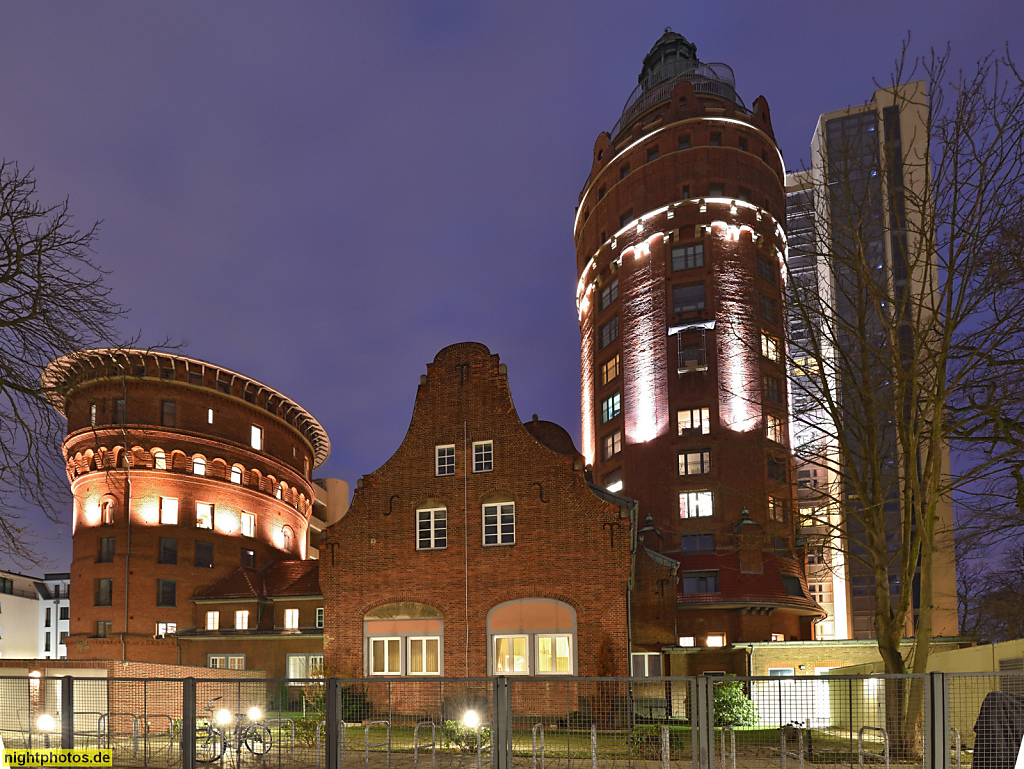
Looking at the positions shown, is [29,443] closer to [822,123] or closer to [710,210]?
[710,210]

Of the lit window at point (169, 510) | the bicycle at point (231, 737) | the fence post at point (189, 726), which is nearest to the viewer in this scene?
the fence post at point (189, 726)

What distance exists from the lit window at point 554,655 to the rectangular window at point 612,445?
26559 mm

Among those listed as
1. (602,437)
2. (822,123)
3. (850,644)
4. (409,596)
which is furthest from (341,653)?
(822,123)

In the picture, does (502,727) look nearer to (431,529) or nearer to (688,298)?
(431,529)

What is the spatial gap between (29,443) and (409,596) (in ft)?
64.4

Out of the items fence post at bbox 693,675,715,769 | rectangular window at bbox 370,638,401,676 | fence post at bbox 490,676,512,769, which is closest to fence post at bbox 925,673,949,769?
fence post at bbox 693,675,715,769

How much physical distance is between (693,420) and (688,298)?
8262 mm

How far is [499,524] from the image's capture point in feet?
104

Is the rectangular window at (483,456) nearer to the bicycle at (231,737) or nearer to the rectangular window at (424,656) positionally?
the rectangular window at (424,656)

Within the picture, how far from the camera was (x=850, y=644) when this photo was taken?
131 feet

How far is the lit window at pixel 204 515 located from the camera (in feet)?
185

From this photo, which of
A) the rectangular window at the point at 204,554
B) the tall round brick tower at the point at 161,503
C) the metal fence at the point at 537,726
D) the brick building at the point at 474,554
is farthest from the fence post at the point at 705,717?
the rectangular window at the point at 204,554

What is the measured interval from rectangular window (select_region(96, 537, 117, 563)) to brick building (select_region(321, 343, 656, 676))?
2706cm

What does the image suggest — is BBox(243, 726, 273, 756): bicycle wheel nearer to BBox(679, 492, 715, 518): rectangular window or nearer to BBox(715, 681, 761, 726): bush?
BBox(715, 681, 761, 726): bush
